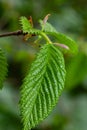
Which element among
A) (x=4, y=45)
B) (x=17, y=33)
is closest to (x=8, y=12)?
(x=4, y=45)

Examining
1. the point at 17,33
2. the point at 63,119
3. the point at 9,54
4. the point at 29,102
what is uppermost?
the point at 17,33

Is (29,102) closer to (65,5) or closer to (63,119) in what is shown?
(63,119)

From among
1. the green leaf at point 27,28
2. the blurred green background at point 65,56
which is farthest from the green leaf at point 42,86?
the blurred green background at point 65,56

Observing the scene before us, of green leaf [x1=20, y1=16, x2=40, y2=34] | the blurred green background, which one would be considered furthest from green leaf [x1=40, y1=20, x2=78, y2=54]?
the blurred green background

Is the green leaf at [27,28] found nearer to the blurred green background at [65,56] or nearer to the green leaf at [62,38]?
the green leaf at [62,38]

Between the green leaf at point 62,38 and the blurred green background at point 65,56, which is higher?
the green leaf at point 62,38

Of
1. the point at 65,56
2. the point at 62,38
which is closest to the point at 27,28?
the point at 62,38
